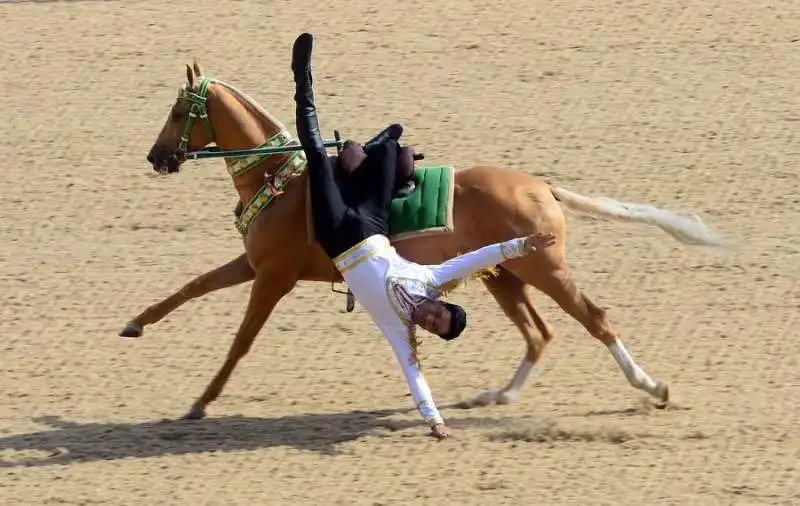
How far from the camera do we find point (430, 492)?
7.62 metres

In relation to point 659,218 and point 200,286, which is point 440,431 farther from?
point 659,218

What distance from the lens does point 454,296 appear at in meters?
10.6

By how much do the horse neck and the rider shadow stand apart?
1223 mm

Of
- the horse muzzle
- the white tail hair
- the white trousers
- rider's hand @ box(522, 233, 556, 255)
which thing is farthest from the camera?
the white tail hair

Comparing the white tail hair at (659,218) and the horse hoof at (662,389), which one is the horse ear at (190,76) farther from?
the horse hoof at (662,389)

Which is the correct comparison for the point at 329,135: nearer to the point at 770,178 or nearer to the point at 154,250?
the point at 154,250

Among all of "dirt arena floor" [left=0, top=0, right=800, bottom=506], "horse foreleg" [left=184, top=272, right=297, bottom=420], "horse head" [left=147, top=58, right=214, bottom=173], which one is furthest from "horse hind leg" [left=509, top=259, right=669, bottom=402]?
"horse head" [left=147, top=58, right=214, bottom=173]

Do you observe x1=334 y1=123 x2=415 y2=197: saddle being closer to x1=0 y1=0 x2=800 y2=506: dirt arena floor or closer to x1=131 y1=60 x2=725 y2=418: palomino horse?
x1=131 y1=60 x2=725 y2=418: palomino horse

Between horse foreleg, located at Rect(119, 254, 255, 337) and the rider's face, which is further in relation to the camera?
horse foreleg, located at Rect(119, 254, 255, 337)

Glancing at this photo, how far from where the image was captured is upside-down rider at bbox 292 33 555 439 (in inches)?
317

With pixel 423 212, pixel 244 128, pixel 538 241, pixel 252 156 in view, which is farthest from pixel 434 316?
pixel 244 128

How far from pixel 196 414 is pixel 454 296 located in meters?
2.43

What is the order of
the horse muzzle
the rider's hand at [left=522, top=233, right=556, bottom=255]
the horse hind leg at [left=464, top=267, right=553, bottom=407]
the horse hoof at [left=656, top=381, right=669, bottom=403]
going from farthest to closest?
the horse hind leg at [left=464, top=267, right=553, bottom=407], the horse muzzle, the horse hoof at [left=656, top=381, right=669, bottom=403], the rider's hand at [left=522, top=233, right=556, bottom=255]

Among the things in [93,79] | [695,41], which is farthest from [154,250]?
[695,41]
